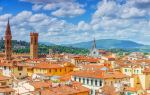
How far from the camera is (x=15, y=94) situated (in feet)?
141

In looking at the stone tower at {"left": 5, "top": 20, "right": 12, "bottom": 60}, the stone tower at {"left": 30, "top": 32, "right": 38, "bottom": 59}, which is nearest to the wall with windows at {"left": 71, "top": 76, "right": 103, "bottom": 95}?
the stone tower at {"left": 5, "top": 20, "right": 12, "bottom": 60}

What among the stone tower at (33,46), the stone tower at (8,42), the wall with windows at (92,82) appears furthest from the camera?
the stone tower at (33,46)

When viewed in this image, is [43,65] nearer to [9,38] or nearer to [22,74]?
[22,74]

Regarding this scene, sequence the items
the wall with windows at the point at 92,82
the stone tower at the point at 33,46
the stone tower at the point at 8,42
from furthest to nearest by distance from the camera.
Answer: the stone tower at the point at 33,46 < the stone tower at the point at 8,42 < the wall with windows at the point at 92,82

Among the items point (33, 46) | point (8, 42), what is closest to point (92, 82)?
point (8, 42)

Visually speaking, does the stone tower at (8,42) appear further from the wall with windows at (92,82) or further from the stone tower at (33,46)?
the wall with windows at (92,82)

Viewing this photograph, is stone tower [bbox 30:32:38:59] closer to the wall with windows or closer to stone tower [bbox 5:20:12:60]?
stone tower [bbox 5:20:12:60]

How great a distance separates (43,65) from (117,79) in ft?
107

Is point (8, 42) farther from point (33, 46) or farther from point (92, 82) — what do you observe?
point (92, 82)

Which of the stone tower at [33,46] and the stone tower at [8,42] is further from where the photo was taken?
the stone tower at [33,46]

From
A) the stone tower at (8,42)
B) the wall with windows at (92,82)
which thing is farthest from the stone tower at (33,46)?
the wall with windows at (92,82)

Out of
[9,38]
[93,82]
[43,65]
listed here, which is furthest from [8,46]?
[93,82]

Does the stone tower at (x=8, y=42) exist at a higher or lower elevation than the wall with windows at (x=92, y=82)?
higher

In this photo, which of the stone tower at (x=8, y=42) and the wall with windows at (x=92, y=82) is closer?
the wall with windows at (x=92, y=82)
